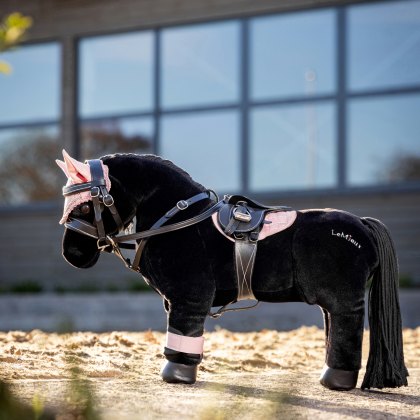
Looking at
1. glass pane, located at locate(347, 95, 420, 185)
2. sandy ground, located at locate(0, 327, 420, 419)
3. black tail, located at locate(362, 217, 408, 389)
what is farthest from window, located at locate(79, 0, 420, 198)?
black tail, located at locate(362, 217, 408, 389)

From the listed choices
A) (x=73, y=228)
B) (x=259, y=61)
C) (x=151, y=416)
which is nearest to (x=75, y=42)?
(x=259, y=61)

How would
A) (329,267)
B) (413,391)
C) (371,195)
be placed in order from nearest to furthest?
(329,267) < (413,391) < (371,195)

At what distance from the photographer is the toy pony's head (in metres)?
3.78

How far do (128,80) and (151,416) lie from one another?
10.1 metres

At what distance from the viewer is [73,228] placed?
3.82m

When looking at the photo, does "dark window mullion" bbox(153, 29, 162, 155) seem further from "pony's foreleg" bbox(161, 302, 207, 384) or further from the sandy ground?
"pony's foreleg" bbox(161, 302, 207, 384)

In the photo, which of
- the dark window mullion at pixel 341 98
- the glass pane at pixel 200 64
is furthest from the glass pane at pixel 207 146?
the dark window mullion at pixel 341 98

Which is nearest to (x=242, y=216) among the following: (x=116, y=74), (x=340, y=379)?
(x=340, y=379)

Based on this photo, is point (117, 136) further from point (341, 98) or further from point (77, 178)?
point (77, 178)

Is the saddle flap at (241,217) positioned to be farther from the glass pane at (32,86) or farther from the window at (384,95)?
the glass pane at (32,86)

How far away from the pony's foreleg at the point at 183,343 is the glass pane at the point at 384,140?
760 cm

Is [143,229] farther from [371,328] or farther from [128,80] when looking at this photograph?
[128,80]

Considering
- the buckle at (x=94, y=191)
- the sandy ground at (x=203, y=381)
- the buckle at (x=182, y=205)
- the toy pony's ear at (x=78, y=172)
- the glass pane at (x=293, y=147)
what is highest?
the glass pane at (x=293, y=147)

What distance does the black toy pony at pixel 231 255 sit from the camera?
3.68 m
